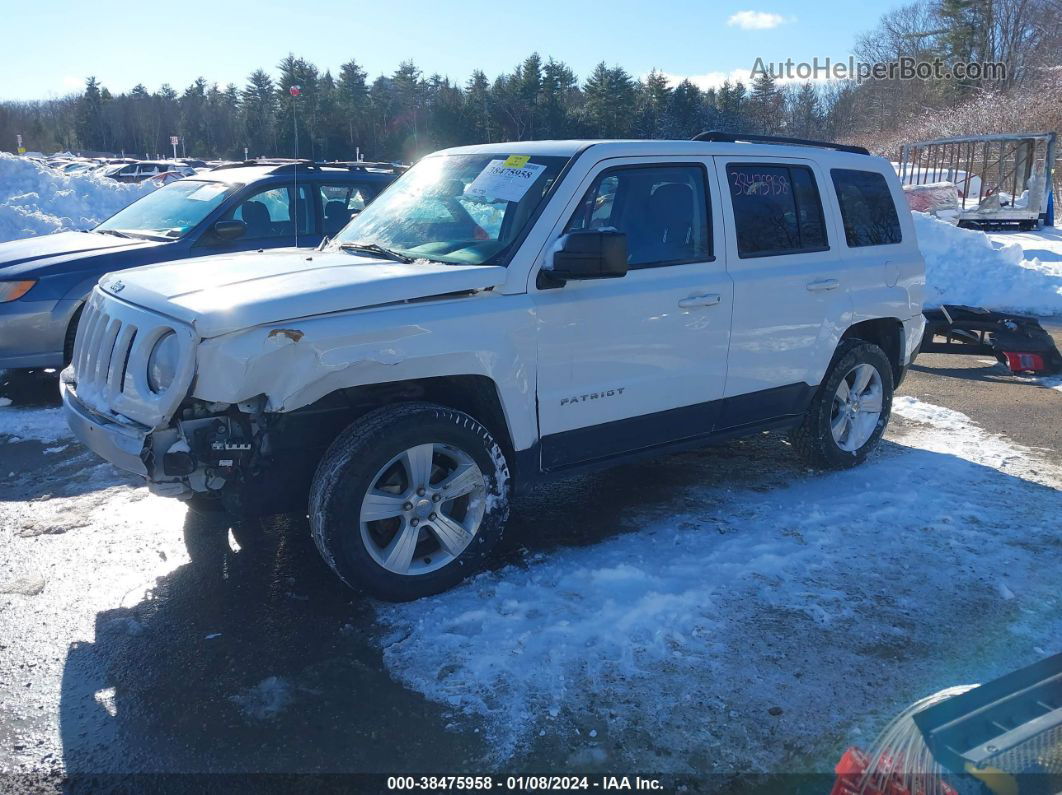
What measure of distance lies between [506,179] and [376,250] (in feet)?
2.46

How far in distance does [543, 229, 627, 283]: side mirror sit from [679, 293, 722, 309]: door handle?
669mm

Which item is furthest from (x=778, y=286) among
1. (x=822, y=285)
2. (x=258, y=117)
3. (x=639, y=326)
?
(x=258, y=117)

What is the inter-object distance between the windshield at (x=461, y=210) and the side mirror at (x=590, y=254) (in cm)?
29

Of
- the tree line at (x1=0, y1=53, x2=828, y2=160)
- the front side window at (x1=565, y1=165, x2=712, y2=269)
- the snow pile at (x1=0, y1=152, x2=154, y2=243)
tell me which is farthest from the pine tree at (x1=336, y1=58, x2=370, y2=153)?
the front side window at (x1=565, y1=165, x2=712, y2=269)

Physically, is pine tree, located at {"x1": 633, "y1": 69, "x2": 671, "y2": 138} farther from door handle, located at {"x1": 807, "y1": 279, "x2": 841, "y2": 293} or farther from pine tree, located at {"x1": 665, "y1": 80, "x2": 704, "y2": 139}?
door handle, located at {"x1": 807, "y1": 279, "x2": 841, "y2": 293}

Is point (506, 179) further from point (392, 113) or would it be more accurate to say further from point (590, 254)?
point (392, 113)

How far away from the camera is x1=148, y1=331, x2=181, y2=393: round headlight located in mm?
3523

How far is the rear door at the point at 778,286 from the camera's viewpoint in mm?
4879

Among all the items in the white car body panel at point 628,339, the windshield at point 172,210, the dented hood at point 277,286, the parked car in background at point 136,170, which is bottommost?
the white car body panel at point 628,339

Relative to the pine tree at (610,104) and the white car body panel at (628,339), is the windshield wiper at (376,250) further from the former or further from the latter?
the pine tree at (610,104)

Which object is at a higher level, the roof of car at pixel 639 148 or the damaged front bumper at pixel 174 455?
the roof of car at pixel 639 148

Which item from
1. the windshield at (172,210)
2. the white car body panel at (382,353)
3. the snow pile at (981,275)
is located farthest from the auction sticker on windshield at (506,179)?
the snow pile at (981,275)

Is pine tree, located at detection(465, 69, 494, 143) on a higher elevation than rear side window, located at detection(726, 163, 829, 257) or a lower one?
higher

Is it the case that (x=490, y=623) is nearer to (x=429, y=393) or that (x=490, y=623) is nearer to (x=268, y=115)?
(x=429, y=393)
